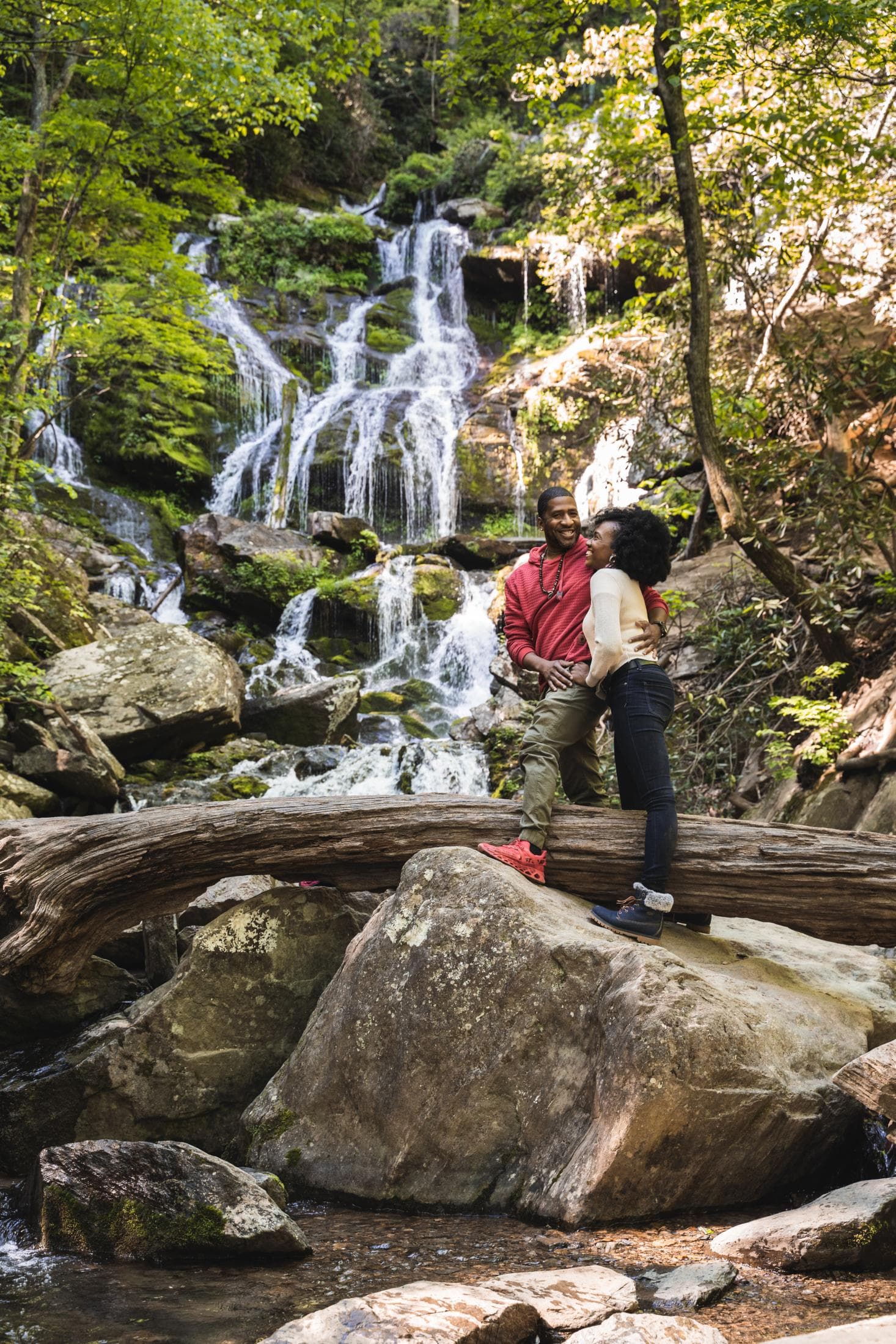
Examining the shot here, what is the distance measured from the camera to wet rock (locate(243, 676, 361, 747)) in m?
12.4

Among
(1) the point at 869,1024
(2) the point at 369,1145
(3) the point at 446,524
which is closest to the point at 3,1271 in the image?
(2) the point at 369,1145

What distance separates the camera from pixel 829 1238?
2848 millimetres

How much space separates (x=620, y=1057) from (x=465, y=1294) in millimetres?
1067

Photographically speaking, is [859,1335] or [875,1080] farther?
[875,1080]

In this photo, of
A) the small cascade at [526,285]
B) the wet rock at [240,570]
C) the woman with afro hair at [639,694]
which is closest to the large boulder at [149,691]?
the wet rock at [240,570]

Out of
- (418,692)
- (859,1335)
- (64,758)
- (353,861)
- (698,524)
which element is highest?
(698,524)

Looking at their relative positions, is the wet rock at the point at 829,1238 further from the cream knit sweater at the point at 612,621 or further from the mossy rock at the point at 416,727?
the mossy rock at the point at 416,727

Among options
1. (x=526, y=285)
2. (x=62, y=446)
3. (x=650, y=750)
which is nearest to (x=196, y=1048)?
(x=650, y=750)

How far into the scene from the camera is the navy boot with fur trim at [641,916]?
13.7ft

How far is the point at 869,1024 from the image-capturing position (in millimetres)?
4105

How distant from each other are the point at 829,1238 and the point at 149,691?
967 cm

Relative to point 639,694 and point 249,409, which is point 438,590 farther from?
point 639,694

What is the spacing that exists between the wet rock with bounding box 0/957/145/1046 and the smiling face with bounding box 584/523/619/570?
3387mm

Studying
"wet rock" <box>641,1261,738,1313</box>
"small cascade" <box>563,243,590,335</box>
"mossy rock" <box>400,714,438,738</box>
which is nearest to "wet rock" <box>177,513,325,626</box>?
"mossy rock" <box>400,714,438,738</box>
